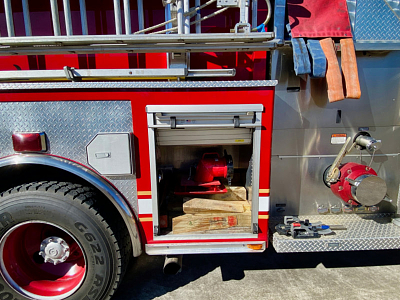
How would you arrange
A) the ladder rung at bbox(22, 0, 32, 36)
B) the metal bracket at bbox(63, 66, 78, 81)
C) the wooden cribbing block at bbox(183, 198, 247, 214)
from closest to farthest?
the metal bracket at bbox(63, 66, 78, 81)
the ladder rung at bbox(22, 0, 32, 36)
the wooden cribbing block at bbox(183, 198, 247, 214)

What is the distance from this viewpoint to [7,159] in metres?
2.17

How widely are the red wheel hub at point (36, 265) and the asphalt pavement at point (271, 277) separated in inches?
19.7

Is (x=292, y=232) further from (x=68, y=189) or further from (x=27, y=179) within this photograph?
(x=27, y=179)

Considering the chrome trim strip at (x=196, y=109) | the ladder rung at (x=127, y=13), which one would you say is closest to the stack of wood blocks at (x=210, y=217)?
the chrome trim strip at (x=196, y=109)

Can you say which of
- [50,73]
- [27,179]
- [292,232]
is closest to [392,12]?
[292,232]

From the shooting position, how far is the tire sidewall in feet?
7.09

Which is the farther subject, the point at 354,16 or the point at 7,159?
the point at 354,16

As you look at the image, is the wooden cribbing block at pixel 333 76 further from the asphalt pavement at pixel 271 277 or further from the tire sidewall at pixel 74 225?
the tire sidewall at pixel 74 225

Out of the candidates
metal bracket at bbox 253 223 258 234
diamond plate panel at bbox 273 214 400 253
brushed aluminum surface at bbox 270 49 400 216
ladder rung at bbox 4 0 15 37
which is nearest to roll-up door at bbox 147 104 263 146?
brushed aluminum surface at bbox 270 49 400 216

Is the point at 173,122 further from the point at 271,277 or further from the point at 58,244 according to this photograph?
the point at 271,277

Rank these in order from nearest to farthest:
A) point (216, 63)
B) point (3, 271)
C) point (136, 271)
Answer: point (3, 271), point (216, 63), point (136, 271)

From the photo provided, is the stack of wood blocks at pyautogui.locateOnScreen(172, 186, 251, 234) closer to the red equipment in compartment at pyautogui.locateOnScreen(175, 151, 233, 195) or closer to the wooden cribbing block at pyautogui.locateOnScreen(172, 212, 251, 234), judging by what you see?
the wooden cribbing block at pyautogui.locateOnScreen(172, 212, 251, 234)

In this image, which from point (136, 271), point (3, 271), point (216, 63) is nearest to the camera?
point (3, 271)

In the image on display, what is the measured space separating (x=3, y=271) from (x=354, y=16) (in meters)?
3.96
